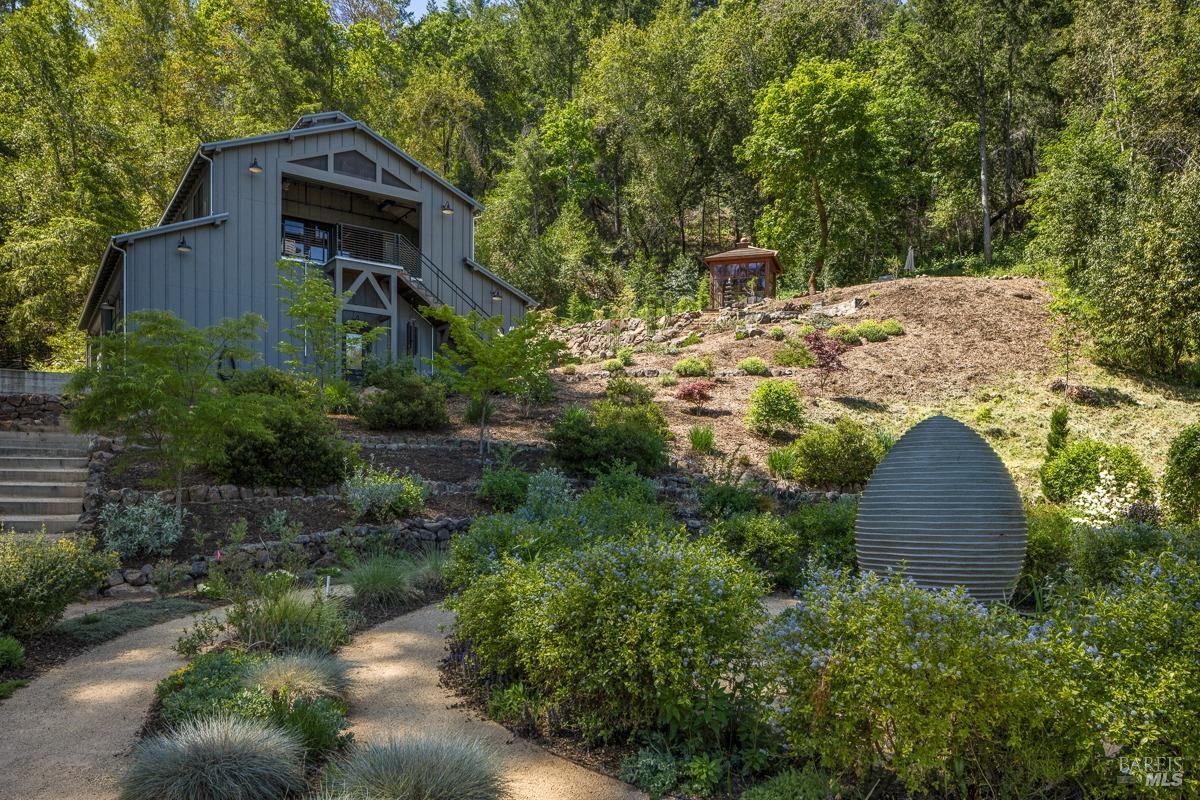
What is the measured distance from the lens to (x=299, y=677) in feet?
14.2

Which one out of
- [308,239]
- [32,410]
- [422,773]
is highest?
[308,239]

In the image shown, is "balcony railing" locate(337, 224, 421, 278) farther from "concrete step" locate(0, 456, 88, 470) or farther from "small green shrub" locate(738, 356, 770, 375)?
"concrete step" locate(0, 456, 88, 470)

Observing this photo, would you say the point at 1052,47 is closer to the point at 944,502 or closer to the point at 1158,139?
the point at 1158,139

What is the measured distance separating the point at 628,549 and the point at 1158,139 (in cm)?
2668

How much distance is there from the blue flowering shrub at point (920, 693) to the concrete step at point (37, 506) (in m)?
10.5

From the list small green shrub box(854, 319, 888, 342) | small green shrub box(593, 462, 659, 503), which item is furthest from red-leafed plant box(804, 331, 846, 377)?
small green shrub box(593, 462, 659, 503)

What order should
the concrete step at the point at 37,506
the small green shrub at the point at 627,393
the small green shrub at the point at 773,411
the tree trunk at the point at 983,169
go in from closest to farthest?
1. the concrete step at the point at 37,506
2. the small green shrub at the point at 773,411
3. the small green shrub at the point at 627,393
4. the tree trunk at the point at 983,169

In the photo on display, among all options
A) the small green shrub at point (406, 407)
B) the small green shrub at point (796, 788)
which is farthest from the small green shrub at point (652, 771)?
the small green shrub at point (406, 407)

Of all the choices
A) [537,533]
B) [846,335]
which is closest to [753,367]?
[846,335]

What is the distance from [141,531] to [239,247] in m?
9.91

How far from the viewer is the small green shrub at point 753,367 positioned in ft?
59.8

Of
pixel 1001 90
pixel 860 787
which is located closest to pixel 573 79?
pixel 1001 90

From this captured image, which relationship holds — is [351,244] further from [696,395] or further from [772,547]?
[772,547]

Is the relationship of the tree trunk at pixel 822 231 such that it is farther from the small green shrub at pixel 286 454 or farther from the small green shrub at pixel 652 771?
the small green shrub at pixel 652 771
